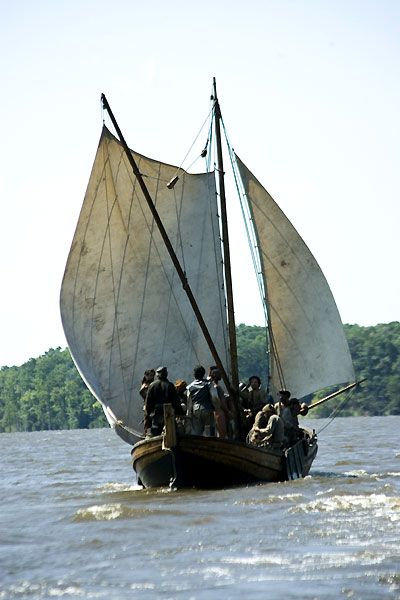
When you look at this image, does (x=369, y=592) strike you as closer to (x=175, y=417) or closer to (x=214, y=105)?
(x=175, y=417)

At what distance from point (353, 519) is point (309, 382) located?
474 inches

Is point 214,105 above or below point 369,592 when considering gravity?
above

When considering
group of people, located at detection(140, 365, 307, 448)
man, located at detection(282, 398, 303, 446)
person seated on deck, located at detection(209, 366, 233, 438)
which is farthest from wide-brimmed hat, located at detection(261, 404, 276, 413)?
person seated on deck, located at detection(209, 366, 233, 438)

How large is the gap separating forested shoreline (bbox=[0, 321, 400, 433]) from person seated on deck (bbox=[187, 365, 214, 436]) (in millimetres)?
106998

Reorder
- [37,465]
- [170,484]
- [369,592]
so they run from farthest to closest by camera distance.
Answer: [37,465]
[170,484]
[369,592]

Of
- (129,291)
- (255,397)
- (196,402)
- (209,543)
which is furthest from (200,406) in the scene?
(209,543)

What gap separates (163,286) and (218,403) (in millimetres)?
5829

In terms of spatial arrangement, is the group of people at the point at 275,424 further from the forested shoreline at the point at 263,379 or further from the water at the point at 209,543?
the forested shoreline at the point at 263,379

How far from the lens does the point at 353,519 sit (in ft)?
57.3

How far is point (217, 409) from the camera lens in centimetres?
2308

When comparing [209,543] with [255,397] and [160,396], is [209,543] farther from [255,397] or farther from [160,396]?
[255,397]

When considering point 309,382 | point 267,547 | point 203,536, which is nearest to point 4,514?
point 203,536

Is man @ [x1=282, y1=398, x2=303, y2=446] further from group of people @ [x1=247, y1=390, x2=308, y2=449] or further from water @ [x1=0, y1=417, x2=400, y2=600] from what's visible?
water @ [x1=0, y1=417, x2=400, y2=600]

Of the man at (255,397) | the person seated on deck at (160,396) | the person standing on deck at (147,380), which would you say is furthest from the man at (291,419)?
the person seated on deck at (160,396)
